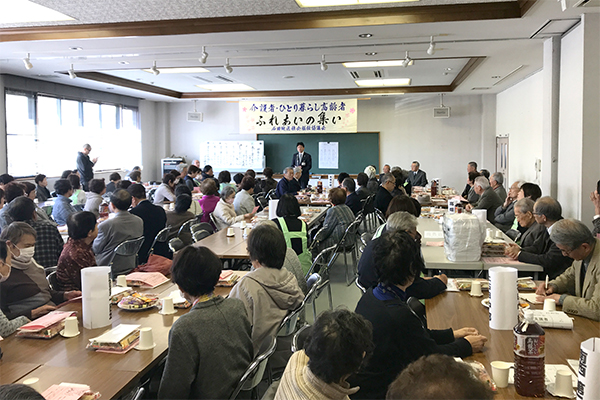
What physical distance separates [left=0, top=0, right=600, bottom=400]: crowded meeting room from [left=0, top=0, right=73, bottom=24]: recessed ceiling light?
2.1 inches

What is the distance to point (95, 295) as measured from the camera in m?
2.35

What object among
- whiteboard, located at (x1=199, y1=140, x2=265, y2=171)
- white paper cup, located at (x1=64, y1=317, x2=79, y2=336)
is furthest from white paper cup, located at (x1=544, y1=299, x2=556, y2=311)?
whiteboard, located at (x1=199, y1=140, x2=265, y2=171)

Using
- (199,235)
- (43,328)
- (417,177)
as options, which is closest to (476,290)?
(43,328)

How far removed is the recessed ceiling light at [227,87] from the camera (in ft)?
35.7

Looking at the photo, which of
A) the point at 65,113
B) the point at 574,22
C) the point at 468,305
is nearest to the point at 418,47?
the point at 574,22

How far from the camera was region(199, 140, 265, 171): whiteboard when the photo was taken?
13211 millimetres

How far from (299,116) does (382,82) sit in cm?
242

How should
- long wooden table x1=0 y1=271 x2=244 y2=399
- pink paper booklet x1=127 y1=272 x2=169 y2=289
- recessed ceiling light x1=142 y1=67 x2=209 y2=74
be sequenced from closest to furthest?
long wooden table x1=0 y1=271 x2=244 y2=399
pink paper booklet x1=127 y1=272 x2=169 y2=289
recessed ceiling light x1=142 y1=67 x2=209 y2=74

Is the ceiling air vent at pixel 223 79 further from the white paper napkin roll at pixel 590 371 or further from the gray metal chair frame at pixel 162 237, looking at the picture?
the white paper napkin roll at pixel 590 371

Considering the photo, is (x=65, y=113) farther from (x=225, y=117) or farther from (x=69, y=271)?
(x=69, y=271)

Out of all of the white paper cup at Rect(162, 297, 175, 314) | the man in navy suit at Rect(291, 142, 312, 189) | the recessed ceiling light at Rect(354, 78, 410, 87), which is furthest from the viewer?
the man in navy suit at Rect(291, 142, 312, 189)

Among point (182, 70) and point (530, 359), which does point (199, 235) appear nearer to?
point (530, 359)

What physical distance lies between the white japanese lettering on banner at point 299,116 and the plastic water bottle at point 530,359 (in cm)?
1045

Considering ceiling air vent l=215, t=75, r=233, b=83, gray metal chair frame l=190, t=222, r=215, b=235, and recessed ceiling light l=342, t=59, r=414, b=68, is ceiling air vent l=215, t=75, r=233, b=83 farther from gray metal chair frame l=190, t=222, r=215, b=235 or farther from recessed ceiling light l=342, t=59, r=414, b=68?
gray metal chair frame l=190, t=222, r=215, b=235
